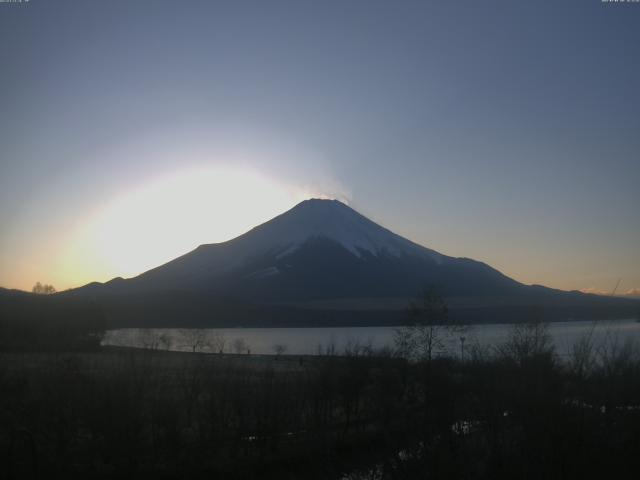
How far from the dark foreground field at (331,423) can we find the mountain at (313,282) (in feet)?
208

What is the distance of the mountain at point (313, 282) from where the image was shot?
101 metres

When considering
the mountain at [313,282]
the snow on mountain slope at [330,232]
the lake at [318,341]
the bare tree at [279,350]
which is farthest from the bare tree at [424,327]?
the snow on mountain slope at [330,232]

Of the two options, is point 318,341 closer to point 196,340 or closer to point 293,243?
point 196,340

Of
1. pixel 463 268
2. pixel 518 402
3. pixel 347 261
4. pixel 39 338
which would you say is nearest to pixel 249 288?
pixel 347 261

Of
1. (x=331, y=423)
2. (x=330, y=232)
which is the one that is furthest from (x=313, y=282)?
(x=331, y=423)

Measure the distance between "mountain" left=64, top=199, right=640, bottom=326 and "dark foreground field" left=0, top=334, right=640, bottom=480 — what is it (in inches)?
2496

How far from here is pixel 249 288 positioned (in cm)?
12900

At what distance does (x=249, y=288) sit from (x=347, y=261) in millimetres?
37182

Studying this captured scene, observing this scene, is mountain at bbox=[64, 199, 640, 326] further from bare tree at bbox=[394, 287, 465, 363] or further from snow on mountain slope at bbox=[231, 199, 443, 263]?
bare tree at bbox=[394, 287, 465, 363]

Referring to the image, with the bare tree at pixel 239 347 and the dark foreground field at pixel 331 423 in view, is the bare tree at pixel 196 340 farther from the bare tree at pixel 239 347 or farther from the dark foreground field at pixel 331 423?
the dark foreground field at pixel 331 423

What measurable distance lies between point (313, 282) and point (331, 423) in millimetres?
126645

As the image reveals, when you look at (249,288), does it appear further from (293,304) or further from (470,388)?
(470,388)

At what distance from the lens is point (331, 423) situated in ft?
60.1

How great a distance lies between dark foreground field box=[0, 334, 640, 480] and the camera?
7.02m
